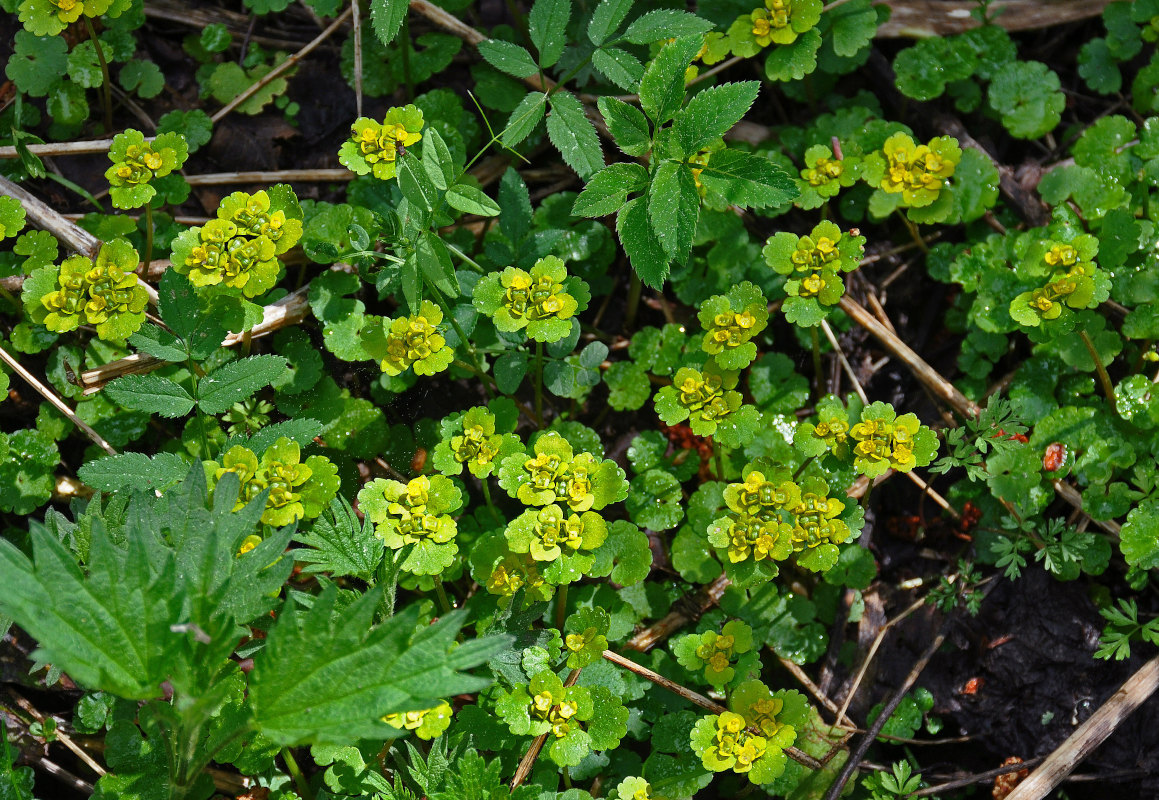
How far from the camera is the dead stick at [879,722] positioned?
3016 mm

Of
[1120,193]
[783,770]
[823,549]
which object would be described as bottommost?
[783,770]

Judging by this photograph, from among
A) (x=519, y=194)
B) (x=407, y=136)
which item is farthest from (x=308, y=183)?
(x=519, y=194)

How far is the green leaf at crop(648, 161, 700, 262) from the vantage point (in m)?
2.81

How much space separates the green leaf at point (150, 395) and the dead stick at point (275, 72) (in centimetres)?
150

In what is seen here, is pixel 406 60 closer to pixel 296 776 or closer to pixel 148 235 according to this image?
pixel 148 235

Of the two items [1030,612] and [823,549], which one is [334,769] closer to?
[823,549]

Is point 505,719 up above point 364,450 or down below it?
below

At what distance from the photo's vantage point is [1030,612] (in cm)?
332

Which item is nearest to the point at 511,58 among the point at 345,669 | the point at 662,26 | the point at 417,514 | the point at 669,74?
the point at 662,26

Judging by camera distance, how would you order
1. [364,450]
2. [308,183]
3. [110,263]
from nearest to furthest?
[110,263]
[364,450]
[308,183]

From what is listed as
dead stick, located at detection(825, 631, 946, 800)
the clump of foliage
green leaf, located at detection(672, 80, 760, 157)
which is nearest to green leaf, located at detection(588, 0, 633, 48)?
the clump of foliage

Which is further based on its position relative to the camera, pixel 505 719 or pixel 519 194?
pixel 519 194

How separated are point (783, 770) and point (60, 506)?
2853 millimetres

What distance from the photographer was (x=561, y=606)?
3.11 metres
